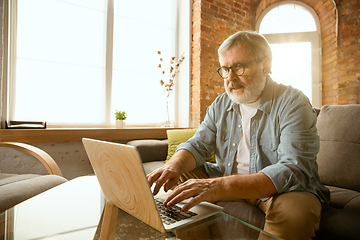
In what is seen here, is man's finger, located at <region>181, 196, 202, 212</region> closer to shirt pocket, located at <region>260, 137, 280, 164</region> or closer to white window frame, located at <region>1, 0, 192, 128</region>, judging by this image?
shirt pocket, located at <region>260, 137, 280, 164</region>

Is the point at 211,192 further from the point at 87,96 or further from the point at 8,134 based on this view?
the point at 87,96

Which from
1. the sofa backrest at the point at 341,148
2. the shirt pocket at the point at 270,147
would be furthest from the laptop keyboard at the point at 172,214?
the sofa backrest at the point at 341,148

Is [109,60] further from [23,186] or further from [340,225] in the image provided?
[340,225]

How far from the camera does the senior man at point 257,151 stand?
0.86 metres

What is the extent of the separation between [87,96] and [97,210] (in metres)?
2.19

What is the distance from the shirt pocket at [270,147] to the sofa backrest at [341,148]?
522 millimetres

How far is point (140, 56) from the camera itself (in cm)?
317

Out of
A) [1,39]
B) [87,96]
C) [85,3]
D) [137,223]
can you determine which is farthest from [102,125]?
[137,223]

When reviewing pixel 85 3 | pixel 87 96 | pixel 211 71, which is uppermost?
pixel 85 3

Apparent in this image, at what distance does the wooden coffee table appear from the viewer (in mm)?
632

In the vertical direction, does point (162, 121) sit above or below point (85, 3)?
below

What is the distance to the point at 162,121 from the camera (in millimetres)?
3182

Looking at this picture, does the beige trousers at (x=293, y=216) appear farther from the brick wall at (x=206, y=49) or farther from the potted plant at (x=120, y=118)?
the brick wall at (x=206, y=49)

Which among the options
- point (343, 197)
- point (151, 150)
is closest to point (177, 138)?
point (151, 150)
